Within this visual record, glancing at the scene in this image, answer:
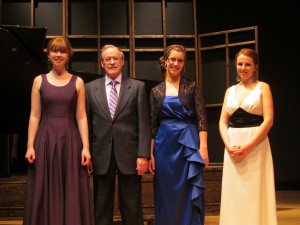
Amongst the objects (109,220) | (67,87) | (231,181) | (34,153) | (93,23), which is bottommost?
(109,220)

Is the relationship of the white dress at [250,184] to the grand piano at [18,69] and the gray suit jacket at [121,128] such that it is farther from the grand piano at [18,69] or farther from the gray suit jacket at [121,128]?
the grand piano at [18,69]

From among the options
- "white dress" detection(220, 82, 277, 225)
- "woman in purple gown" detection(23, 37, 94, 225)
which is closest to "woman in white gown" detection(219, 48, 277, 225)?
"white dress" detection(220, 82, 277, 225)

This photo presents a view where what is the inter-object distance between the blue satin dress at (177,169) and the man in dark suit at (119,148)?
165 mm

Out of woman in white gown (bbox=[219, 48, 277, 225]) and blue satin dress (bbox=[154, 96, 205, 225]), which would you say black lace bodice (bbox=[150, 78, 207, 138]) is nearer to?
blue satin dress (bbox=[154, 96, 205, 225])

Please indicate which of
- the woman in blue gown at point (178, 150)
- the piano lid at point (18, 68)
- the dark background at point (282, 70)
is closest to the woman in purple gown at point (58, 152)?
the woman in blue gown at point (178, 150)

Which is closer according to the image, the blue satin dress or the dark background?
the blue satin dress

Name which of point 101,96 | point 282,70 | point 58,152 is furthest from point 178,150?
point 282,70

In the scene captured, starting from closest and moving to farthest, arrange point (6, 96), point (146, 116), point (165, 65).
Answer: point (146, 116)
point (165, 65)
point (6, 96)

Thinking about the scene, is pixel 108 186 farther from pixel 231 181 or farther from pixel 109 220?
pixel 231 181

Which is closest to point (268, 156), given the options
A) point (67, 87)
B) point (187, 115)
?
point (187, 115)

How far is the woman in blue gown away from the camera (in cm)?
306

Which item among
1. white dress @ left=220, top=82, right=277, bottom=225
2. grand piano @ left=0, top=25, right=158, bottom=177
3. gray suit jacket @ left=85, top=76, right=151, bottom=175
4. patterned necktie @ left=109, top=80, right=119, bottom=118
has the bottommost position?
white dress @ left=220, top=82, right=277, bottom=225

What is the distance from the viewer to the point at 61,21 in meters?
5.98

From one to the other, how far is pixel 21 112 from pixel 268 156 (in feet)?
7.03
